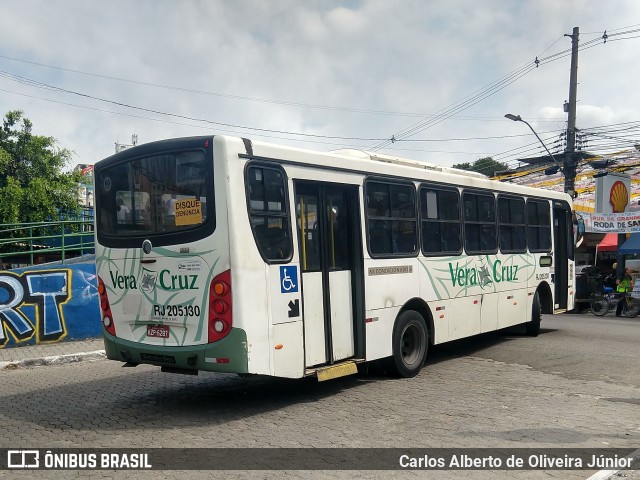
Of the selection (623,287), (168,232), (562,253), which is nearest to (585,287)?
(623,287)

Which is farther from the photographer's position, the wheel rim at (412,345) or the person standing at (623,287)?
the person standing at (623,287)

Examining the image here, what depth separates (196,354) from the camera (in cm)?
631

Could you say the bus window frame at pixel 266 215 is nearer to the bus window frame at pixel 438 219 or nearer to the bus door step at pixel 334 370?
the bus door step at pixel 334 370

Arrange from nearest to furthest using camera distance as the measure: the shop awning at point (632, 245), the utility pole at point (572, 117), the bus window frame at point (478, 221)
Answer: the bus window frame at point (478, 221), the shop awning at point (632, 245), the utility pole at point (572, 117)

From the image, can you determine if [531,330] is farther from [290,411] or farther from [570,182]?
[570,182]

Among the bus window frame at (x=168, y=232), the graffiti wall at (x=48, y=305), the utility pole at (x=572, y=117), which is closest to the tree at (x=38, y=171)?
the graffiti wall at (x=48, y=305)

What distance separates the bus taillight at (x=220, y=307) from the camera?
6.11 meters

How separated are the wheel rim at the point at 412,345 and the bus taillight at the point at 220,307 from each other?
336 cm

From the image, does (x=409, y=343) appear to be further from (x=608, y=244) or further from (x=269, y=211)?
(x=608, y=244)

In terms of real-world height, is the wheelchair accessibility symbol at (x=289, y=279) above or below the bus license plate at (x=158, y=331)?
above

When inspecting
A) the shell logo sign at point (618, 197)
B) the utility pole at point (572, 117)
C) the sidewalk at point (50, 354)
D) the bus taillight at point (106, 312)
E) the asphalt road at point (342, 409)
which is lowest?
the asphalt road at point (342, 409)

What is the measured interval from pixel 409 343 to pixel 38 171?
18.4 metres

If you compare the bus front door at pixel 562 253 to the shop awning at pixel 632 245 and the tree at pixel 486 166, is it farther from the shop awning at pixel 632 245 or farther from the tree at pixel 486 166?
the tree at pixel 486 166

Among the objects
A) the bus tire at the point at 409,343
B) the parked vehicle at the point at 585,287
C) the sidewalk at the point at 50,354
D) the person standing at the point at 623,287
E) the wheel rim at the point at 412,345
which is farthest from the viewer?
the parked vehicle at the point at 585,287
